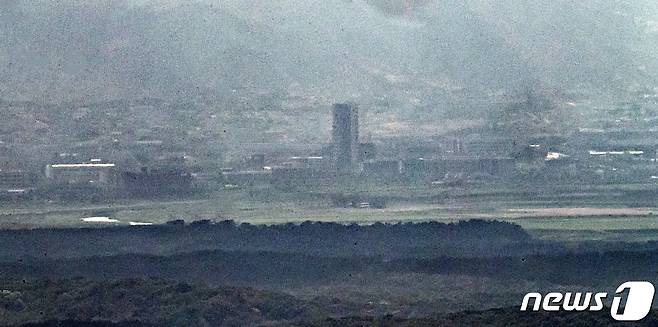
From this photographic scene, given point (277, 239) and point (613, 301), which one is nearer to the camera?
point (613, 301)

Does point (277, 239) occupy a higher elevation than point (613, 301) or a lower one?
higher

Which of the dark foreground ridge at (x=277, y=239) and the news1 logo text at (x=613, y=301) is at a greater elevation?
the dark foreground ridge at (x=277, y=239)

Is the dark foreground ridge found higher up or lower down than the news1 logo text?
higher up

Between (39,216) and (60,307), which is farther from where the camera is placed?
(39,216)

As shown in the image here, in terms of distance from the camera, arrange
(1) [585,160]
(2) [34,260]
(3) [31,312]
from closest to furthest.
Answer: (3) [31,312]
(2) [34,260]
(1) [585,160]

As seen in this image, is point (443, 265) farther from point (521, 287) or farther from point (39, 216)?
point (39, 216)

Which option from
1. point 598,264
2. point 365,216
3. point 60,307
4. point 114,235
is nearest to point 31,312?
point 60,307

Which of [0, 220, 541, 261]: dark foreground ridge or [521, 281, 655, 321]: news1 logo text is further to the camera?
[0, 220, 541, 261]: dark foreground ridge

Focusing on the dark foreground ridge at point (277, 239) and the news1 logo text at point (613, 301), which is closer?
the news1 logo text at point (613, 301)
